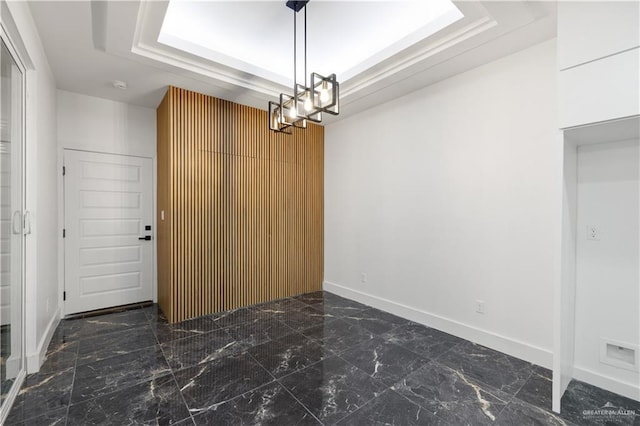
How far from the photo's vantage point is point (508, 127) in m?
2.85

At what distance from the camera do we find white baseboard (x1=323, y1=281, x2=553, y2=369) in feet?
8.63

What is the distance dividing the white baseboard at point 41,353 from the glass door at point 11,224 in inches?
3.8

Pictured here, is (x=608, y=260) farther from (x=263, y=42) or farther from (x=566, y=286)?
(x=263, y=42)

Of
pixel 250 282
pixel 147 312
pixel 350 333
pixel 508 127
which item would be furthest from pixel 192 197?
pixel 508 127

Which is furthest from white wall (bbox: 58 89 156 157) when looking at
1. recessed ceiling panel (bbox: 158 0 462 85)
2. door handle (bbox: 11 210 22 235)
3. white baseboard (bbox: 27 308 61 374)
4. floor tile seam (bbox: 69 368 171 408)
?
floor tile seam (bbox: 69 368 171 408)

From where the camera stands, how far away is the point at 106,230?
157 inches

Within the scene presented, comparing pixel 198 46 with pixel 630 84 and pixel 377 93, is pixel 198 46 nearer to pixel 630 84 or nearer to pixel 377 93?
pixel 377 93

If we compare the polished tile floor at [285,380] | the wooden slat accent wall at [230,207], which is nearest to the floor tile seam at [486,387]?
the polished tile floor at [285,380]

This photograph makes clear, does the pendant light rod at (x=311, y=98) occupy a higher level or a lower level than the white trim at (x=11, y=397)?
higher

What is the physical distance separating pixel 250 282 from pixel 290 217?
1.17m

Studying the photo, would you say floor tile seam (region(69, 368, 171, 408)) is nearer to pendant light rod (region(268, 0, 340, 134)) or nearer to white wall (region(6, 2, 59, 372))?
white wall (region(6, 2, 59, 372))

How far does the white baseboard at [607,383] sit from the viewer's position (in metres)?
2.10

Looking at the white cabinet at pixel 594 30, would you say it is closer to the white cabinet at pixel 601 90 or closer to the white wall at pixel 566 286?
the white cabinet at pixel 601 90

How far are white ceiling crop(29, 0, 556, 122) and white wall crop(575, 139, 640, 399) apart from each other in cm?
125
